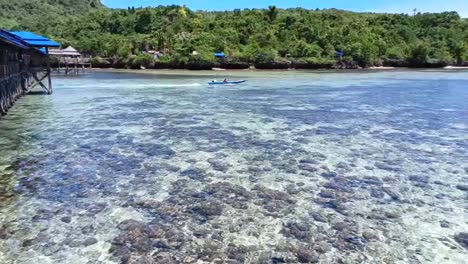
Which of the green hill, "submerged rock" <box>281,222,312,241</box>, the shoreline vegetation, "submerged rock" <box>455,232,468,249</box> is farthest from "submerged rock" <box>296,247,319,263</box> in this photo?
the green hill

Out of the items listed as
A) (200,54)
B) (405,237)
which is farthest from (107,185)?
(200,54)

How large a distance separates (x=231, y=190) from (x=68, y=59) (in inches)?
2526

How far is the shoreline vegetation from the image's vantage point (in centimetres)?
7949

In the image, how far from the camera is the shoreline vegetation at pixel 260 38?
7949cm

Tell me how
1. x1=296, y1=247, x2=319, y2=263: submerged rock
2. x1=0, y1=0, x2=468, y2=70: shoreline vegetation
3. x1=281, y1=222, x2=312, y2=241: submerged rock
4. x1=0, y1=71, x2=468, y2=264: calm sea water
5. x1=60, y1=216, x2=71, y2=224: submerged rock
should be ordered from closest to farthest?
1. x1=296, y1=247, x2=319, y2=263: submerged rock
2. x1=0, y1=71, x2=468, y2=264: calm sea water
3. x1=281, y1=222, x2=312, y2=241: submerged rock
4. x1=60, y1=216, x2=71, y2=224: submerged rock
5. x1=0, y1=0, x2=468, y2=70: shoreline vegetation

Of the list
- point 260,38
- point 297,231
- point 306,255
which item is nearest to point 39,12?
point 260,38

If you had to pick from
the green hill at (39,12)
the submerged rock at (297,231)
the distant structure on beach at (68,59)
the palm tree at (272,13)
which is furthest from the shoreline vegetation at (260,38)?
the submerged rock at (297,231)

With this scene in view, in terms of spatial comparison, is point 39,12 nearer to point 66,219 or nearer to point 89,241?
point 66,219

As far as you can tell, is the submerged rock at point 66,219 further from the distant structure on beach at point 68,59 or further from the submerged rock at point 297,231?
the distant structure on beach at point 68,59

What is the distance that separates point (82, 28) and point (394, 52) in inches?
2868

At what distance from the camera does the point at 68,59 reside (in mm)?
66812

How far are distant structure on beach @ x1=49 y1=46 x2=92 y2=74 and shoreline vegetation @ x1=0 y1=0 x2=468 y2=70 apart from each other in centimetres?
1158

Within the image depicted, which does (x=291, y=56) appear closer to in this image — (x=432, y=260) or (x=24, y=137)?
(x=24, y=137)

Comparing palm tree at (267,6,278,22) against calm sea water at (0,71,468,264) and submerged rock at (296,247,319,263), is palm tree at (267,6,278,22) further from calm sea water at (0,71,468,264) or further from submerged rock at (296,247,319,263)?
submerged rock at (296,247,319,263)
